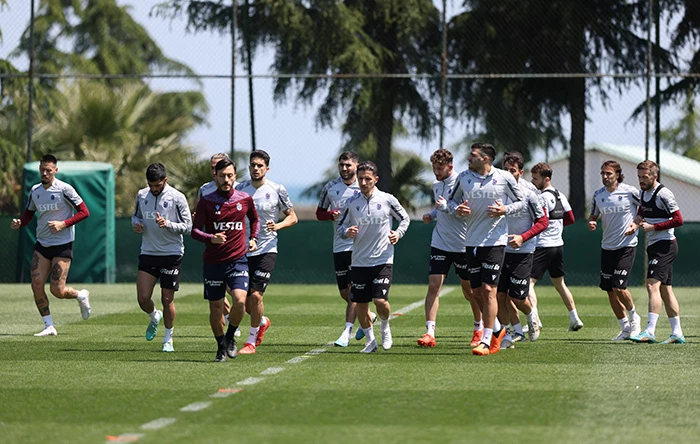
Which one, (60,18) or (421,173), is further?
(60,18)

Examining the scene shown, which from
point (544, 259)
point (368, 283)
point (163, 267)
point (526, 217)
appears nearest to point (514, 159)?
point (526, 217)

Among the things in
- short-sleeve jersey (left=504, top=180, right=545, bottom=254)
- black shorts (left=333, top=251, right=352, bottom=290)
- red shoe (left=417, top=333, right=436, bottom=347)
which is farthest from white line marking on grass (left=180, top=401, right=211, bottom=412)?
black shorts (left=333, top=251, right=352, bottom=290)

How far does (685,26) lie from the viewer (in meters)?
26.8

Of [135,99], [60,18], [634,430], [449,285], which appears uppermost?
[60,18]

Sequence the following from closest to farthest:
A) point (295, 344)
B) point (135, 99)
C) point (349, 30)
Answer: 1. point (295, 344)
2. point (349, 30)
3. point (135, 99)

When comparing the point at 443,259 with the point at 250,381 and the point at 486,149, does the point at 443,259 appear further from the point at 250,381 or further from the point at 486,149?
the point at 250,381

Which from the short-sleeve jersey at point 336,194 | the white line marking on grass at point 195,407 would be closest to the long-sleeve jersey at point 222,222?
the short-sleeve jersey at point 336,194

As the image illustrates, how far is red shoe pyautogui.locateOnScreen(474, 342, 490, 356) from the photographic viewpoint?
11984 millimetres

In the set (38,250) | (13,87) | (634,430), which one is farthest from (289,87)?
(634,430)

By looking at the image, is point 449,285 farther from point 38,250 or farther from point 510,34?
point 38,250

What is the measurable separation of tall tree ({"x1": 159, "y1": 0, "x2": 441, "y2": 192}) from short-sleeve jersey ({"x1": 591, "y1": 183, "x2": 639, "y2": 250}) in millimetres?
14100

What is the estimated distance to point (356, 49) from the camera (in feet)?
93.5

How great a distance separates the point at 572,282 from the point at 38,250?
13.5 metres

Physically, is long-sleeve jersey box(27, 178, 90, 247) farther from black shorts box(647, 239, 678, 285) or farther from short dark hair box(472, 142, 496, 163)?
black shorts box(647, 239, 678, 285)
